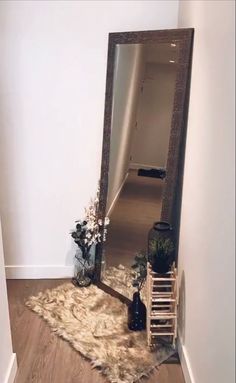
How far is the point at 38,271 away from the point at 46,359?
0.95m

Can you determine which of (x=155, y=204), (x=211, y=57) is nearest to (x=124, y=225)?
(x=155, y=204)

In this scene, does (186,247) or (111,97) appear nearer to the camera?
(186,247)

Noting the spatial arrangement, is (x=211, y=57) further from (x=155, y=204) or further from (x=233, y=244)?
(x=155, y=204)

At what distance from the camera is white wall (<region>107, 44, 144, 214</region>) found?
8.14 ft

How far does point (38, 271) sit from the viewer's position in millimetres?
3020

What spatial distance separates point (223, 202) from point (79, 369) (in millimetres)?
1337

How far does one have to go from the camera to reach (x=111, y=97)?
8.66 feet

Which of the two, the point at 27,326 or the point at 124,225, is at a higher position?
the point at 124,225

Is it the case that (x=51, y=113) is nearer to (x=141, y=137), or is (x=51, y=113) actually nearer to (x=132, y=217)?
(x=141, y=137)

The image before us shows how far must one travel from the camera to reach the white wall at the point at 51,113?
2561 millimetres

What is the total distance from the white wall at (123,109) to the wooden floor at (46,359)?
98 centimetres

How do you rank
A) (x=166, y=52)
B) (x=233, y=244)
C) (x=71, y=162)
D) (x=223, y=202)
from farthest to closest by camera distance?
(x=71, y=162), (x=166, y=52), (x=223, y=202), (x=233, y=244)

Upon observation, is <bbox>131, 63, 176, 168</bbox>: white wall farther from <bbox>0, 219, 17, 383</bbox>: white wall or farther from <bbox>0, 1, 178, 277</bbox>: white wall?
<bbox>0, 219, 17, 383</bbox>: white wall

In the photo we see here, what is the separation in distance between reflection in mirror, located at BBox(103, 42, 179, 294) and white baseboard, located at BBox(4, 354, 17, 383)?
1.02 metres
